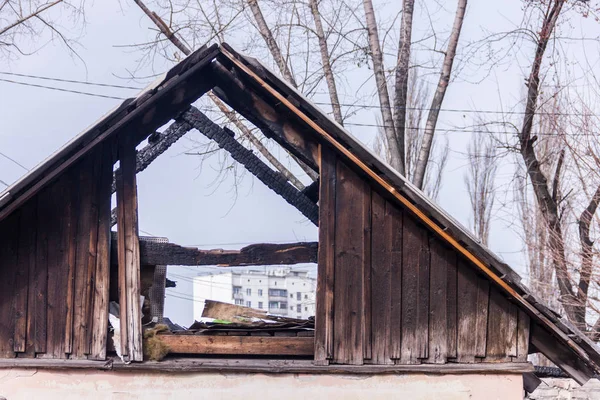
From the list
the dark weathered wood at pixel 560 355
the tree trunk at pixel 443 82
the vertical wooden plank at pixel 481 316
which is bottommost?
the dark weathered wood at pixel 560 355

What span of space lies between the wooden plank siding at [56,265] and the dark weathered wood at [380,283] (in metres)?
2.43

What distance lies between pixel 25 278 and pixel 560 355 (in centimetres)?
489

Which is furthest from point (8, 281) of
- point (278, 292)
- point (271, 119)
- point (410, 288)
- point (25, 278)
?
point (278, 292)

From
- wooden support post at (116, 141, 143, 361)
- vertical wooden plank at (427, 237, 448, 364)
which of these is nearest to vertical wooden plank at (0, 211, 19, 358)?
wooden support post at (116, 141, 143, 361)

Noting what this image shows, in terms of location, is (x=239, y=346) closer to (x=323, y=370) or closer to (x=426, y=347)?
(x=323, y=370)

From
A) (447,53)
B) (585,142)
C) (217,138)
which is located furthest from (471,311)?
(447,53)

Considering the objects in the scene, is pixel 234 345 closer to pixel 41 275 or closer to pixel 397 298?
pixel 397 298

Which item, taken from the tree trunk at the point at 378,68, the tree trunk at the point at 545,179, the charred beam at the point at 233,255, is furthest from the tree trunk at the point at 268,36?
the charred beam at the point at 233,255

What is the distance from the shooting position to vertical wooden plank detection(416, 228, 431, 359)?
6.10 meters

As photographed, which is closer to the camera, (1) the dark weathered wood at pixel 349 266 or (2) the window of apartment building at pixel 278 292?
(1) the dark weathered wood at pixel 349 266

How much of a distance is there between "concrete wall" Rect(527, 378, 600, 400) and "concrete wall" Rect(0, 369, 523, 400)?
12.1 feet

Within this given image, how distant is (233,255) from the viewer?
21.4 feet

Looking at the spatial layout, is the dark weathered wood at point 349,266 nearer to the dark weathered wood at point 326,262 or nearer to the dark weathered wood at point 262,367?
the dark weathered wood at point 326,262

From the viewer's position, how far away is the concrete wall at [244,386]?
6070 mm
